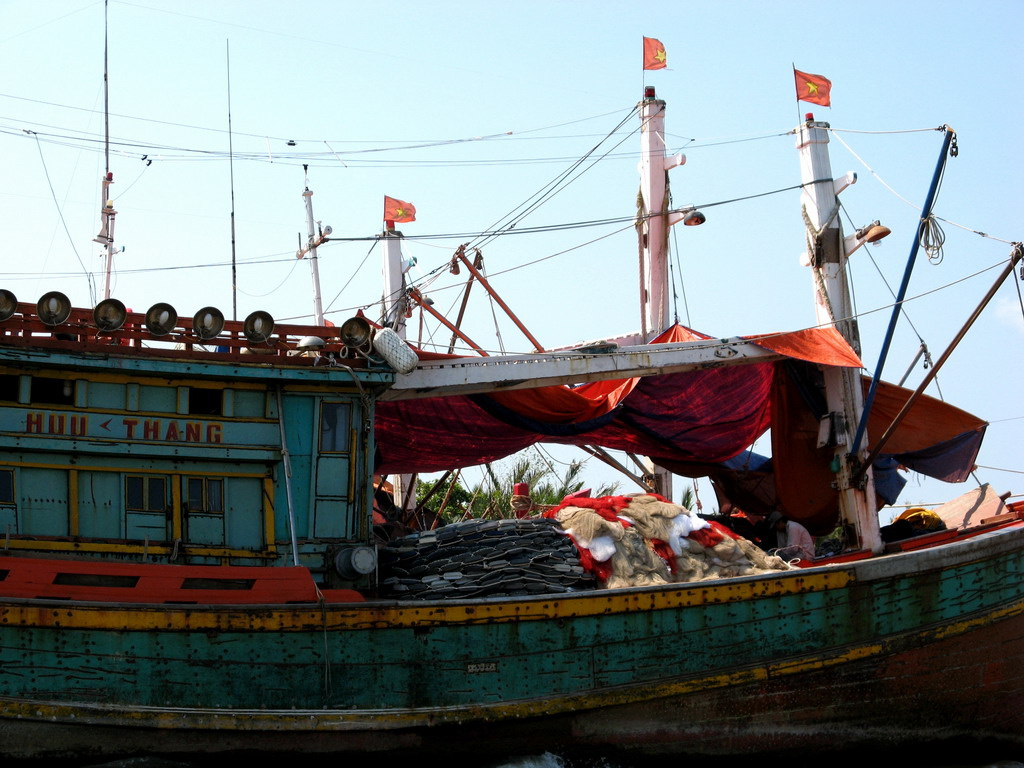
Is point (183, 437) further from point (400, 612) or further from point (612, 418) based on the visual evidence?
point (612, 418)

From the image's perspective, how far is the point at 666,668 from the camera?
10.8 metres

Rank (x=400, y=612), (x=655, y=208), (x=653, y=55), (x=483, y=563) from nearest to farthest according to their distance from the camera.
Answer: (x=400, y=612) < (x=483, y=563) < (x=655, y=208) < (x=653, y=55)

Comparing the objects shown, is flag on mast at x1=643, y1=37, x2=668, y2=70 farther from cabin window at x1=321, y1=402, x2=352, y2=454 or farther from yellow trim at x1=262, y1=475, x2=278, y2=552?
yellow trim at x1=262, y1=475, x2=278, y2=552

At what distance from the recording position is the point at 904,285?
13320 mm

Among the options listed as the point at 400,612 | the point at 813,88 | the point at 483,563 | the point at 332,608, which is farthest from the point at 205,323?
the point at 813,88

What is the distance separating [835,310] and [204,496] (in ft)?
27.8

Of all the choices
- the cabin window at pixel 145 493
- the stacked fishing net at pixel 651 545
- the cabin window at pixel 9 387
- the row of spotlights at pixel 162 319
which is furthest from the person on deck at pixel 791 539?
the cabin window at pixel 9 387

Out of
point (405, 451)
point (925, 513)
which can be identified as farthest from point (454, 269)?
point (925, 513)

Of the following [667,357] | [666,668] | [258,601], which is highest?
[667,357]

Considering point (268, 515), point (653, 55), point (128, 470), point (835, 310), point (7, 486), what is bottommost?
point (268, 515)

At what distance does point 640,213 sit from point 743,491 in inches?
203

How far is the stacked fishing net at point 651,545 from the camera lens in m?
11.1

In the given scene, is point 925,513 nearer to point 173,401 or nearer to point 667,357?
point 667,357

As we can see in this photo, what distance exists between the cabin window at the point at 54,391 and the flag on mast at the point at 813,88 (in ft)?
33.6
